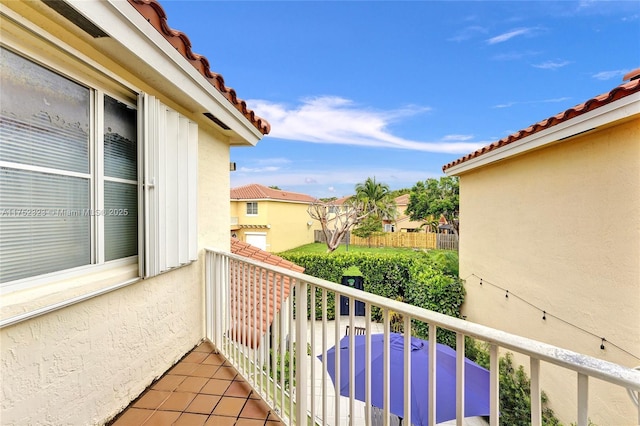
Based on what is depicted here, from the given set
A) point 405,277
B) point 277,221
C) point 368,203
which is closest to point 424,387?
point 405,277

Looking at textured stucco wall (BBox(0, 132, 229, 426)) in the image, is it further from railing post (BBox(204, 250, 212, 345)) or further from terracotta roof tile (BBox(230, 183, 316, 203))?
terracotta roof tile (BBox(230, 183, 316, 203))

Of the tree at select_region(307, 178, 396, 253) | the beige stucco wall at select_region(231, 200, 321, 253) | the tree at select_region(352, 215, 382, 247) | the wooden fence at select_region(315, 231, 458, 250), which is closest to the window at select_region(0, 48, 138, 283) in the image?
the beige stucco wall at select_region(231, 200, 321, 253)

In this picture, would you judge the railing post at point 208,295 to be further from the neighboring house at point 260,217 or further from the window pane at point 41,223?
the neighboring house at point 260,217

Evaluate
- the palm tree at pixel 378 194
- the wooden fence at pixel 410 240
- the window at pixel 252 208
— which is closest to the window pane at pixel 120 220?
the window at pixel 252 208

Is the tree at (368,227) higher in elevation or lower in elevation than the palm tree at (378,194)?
lower

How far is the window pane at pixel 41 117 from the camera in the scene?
1.48m

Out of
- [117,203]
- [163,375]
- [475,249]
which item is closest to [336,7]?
[475,249]

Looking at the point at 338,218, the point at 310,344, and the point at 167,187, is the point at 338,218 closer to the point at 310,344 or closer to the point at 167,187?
the point at 167,187

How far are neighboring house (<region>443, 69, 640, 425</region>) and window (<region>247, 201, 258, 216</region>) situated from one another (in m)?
18.2

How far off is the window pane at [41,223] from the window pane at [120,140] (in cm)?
30

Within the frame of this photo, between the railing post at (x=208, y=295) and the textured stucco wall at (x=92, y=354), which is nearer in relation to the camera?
the textured stucco wall at (x=92, y=354)

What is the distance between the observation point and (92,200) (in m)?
1.98

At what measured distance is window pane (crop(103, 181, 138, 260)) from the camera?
214cm

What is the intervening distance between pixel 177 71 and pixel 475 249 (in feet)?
25.2
